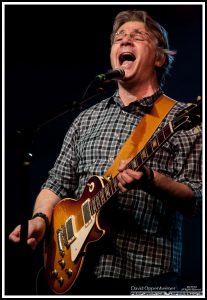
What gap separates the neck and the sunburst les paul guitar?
42 cm

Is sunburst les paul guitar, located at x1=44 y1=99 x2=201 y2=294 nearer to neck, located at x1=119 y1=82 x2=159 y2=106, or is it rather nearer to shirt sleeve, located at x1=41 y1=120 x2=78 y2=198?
shirt sleeve, located at x1=41 y1=120 x2=78 y2=198

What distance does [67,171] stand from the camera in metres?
2.10

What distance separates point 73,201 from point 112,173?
24cm

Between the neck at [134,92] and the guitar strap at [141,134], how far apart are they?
138 millimetres

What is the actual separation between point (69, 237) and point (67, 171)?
34 centimetres

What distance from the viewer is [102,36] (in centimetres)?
258

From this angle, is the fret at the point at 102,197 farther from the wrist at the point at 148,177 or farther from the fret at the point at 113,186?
the wrist at the point at 148,177

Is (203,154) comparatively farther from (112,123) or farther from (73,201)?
(73,201)

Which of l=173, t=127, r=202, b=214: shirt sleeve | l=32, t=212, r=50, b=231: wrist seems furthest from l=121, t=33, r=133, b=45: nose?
l=32, t=212, r=50, b=231: wrist

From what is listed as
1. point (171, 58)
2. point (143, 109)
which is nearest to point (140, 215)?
point (143, 109)

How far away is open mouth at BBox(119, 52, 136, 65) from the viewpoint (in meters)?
2.07

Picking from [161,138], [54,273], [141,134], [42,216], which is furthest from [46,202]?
[161,138]

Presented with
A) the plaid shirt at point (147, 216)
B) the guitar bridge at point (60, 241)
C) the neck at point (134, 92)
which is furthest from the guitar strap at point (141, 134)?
the guitar bridge at point (60, 241)

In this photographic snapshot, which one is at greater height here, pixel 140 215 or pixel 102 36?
pixel 102 36
